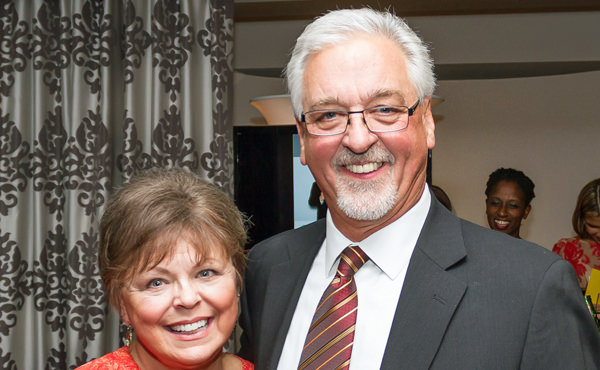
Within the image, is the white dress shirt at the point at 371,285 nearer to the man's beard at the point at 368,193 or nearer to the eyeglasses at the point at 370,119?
the man's beard at the point at 368,193

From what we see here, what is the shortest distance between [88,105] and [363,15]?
2.20m

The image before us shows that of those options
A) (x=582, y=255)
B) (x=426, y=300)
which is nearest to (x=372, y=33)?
(x=426, y=300)

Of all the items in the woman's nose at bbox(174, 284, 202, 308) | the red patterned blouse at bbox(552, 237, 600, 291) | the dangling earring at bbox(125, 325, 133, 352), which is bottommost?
the red patterned blouse at bbox(552, 237, 600, 291)

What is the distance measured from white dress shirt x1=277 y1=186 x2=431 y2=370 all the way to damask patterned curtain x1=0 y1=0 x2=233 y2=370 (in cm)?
187

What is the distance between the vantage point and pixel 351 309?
1.26 meters

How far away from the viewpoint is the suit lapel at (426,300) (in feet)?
3.77

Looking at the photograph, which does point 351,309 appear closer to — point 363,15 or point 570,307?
point 570,307

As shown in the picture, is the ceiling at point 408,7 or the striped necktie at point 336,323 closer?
the striped necktie at point 336,323

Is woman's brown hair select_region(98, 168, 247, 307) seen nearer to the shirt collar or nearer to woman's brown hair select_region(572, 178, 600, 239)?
the shirt collar

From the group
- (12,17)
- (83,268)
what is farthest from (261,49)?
(83,268)

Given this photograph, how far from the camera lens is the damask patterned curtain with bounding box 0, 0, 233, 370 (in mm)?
3129

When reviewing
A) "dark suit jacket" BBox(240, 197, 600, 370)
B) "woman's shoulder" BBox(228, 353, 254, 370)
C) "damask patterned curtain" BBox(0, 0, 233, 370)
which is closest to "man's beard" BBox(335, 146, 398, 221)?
"dark suit jacket" BBox(240, 197, 600, 370)

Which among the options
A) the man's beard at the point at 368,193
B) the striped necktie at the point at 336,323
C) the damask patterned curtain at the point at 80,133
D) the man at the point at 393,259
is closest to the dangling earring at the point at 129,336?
the man at the point at 393,259

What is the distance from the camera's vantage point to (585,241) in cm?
317
